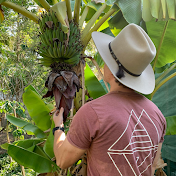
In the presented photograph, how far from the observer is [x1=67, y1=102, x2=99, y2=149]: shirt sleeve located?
2.06ft

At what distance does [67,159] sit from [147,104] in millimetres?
432

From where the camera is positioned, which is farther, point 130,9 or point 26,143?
point 26,143

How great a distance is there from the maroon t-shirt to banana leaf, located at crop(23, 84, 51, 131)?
67cm

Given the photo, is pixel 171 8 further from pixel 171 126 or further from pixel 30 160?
pixel 30 160

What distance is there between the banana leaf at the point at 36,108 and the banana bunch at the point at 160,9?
0.96 m

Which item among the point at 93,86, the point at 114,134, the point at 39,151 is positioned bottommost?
the point at 39,151

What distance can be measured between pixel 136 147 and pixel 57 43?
2.15 feet

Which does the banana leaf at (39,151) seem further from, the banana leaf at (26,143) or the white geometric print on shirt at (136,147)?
the white geometric print on shirt at (136,147)

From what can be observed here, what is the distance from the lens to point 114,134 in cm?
63

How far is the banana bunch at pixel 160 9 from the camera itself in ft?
3.27

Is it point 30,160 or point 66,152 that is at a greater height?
point 66,152

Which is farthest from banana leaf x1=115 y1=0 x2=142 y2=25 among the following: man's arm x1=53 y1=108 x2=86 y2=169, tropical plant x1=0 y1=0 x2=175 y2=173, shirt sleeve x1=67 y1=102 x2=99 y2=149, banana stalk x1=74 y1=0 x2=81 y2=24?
man's arm x1=53 y1=108 x2=86 y2=169

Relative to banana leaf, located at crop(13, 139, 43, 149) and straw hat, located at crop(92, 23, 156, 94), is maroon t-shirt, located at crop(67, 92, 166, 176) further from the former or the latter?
banana leaf, located at crop(13, 139, 43, 149)

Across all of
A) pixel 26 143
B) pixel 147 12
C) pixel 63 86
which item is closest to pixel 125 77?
pixel 63 86
